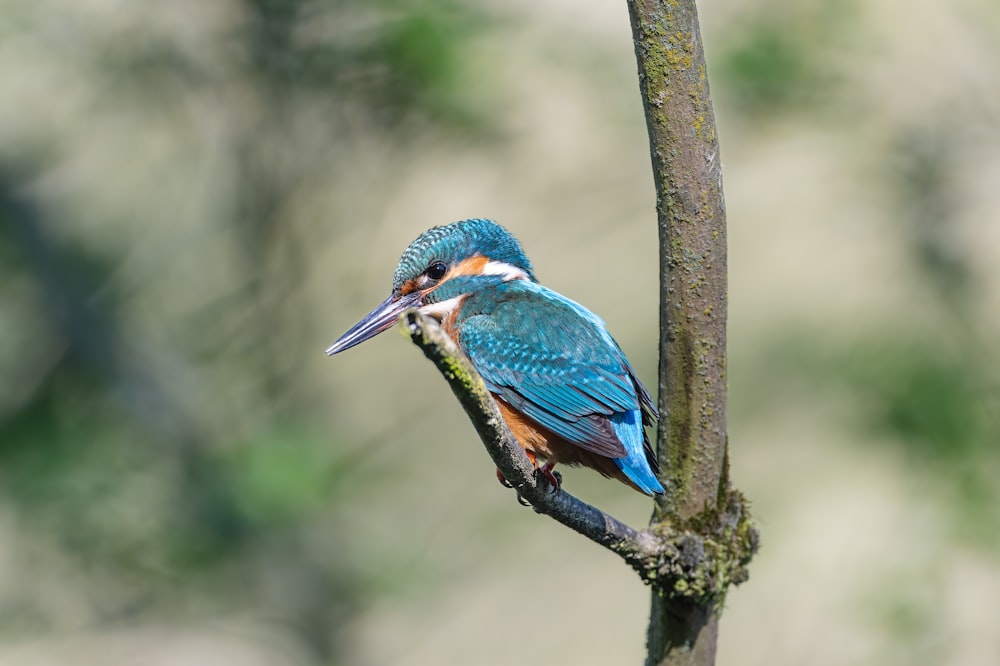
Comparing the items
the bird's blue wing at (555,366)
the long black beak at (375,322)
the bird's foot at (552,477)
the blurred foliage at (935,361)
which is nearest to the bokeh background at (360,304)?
the blurred foliage at (935,361)

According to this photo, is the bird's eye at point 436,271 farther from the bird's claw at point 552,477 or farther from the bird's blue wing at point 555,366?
the bird's claw at point 552,477

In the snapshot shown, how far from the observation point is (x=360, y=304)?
6660 millimetres

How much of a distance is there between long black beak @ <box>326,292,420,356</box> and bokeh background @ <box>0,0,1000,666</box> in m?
2.50

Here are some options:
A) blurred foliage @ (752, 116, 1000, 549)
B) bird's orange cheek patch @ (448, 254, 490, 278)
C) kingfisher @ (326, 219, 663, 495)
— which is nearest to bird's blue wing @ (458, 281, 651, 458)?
kingfisher @ (326, 219, 663, 495)

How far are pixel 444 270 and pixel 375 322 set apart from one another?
230mm

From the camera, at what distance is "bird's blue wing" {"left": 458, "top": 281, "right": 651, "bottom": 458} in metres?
2.28

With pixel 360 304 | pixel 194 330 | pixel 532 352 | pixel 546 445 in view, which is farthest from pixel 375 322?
pixel 360 304

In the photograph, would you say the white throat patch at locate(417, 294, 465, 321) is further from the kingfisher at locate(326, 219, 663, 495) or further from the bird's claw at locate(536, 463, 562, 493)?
the bird's claw at locate(536, 463, 562, 493)

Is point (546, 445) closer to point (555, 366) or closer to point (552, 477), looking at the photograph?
point (555, 366)

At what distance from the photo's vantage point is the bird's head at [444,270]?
2.64 m

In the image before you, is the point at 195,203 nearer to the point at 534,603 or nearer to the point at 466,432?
the point at 466,432

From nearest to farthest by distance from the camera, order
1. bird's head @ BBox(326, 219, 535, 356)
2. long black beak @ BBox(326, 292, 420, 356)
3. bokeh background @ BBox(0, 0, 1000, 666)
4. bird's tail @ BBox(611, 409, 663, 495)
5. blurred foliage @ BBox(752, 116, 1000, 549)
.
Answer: bird's tail @ BBox(611, 409, 663, 495) < long black beak @ BBox(326, 292, 420, 356) < bird's head @ BBox(326, 219, 535, 356) < blurred foliage @ BBox(752, 116, 1000, 549) < bokeh background @ BBox(0, 0, 1000, 666)

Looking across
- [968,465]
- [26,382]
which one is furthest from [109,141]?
[968,465]

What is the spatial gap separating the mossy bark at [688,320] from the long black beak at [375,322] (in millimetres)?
801
